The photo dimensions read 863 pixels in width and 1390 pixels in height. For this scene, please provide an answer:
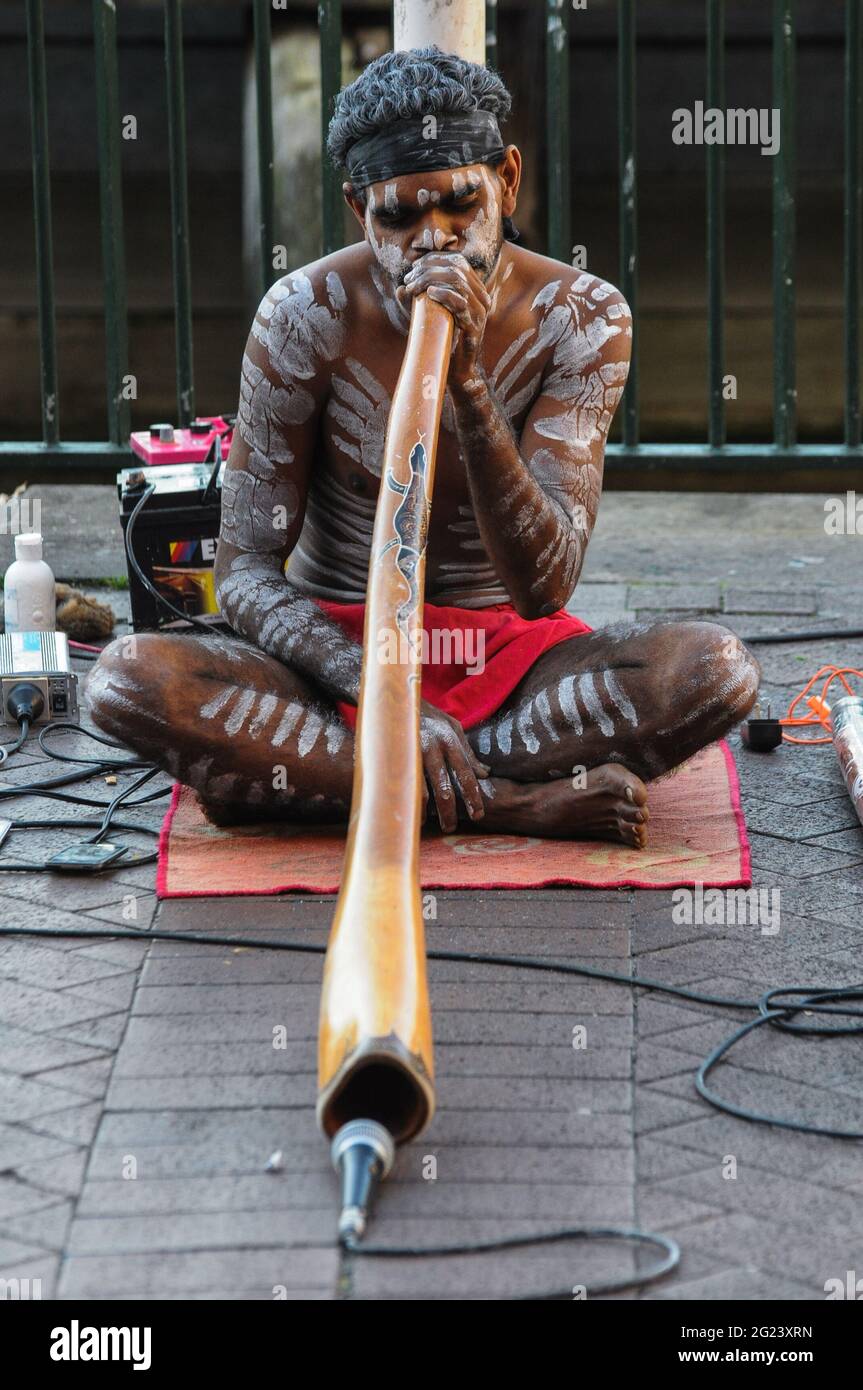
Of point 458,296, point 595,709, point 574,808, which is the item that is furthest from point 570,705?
point 458,296

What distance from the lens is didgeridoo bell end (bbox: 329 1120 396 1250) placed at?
209 centimetres

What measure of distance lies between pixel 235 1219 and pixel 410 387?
53.1 inches

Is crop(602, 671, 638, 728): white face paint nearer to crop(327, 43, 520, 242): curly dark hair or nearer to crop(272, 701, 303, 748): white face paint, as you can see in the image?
crop(272, 701, 303, 748): white face paint

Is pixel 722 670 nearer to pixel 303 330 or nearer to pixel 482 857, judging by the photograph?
pixel 482 857

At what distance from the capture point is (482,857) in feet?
10.8

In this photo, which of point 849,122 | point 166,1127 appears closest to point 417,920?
point 166,1127

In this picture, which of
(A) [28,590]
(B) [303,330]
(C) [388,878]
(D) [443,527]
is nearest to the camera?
(C) [388,878]

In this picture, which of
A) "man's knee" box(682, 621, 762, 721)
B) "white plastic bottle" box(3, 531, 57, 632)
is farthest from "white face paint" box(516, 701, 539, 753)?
"white plastic bottle" box(3, 531, 57, 632)

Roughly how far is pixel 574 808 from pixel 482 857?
19 cm

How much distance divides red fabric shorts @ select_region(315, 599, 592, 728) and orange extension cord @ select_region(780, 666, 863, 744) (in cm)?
70

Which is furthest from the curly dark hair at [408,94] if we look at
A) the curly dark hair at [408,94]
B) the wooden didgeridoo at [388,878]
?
the wooden didgeridoo at [388,878]

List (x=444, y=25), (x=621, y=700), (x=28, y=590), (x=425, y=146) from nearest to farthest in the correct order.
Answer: (x=425, y=146)
(x=621, y=700)
(x=28, y=590)
(x=444, y=25)

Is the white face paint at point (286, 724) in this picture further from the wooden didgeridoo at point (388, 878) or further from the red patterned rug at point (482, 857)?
the wooden didgeridoo at point (388, 878)
